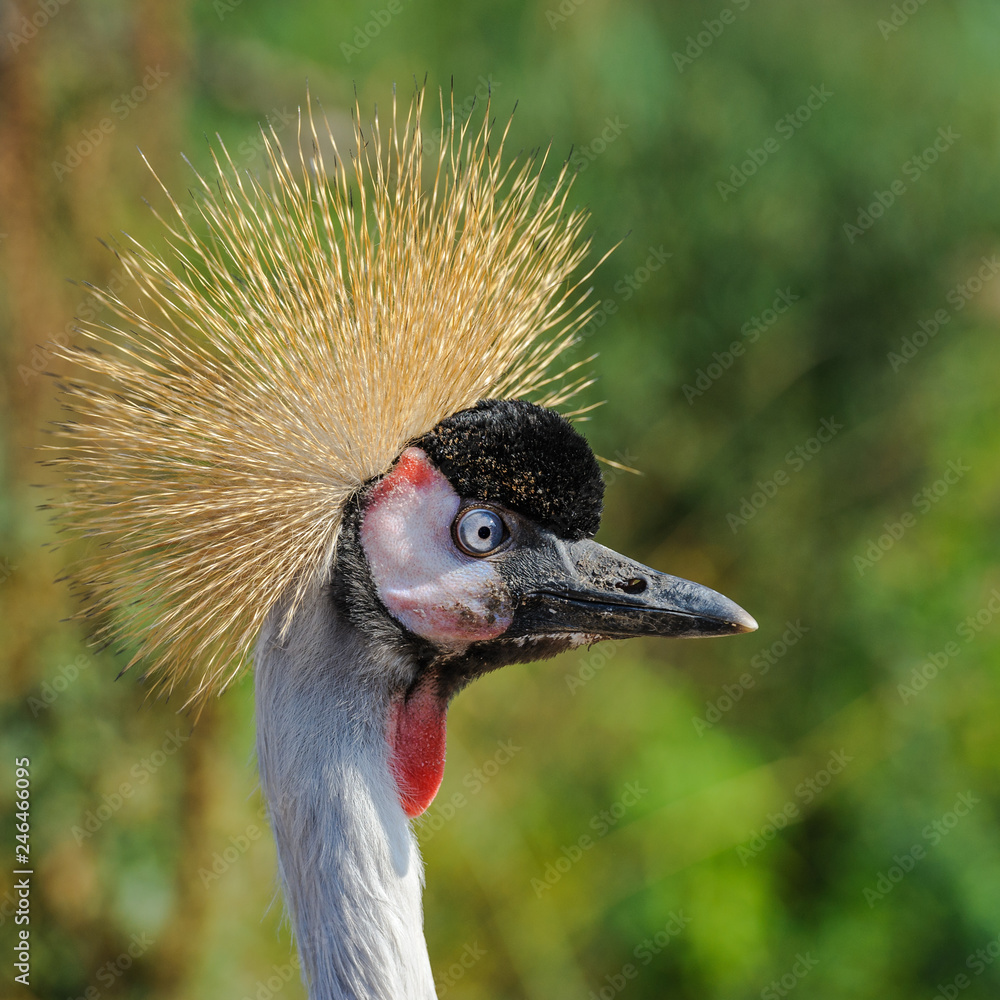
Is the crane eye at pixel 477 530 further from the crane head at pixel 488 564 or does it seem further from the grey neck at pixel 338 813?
the grey neck at pixel 338 813

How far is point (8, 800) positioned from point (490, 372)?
5.05 ft

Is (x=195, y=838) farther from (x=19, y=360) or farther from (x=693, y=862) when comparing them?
(x=693, y=862)

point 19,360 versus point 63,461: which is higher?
point 19,360

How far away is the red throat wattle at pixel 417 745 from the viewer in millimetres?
1093

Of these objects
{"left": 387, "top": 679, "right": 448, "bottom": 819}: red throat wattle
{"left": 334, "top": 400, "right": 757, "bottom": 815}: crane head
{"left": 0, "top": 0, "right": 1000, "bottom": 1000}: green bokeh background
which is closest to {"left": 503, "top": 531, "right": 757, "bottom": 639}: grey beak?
{"left": 334, "top": 400, "right": 757, "bottom": 815}: crane head

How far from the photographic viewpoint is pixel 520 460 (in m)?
1.07

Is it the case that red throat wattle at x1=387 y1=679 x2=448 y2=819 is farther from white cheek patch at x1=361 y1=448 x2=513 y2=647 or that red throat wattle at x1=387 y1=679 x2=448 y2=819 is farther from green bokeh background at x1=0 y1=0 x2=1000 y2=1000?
green bokeh background at x1=0 y1=0 x2=1000 y2=1000

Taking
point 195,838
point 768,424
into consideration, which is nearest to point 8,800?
point 195,838

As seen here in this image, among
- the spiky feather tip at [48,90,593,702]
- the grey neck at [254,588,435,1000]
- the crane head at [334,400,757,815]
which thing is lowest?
the grey neck at [254,588,435,1000]

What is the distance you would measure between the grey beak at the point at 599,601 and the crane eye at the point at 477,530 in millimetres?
32

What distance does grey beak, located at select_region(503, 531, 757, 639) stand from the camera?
1088 mm

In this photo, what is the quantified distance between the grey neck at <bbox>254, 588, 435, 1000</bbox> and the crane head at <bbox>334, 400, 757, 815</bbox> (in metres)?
0.04

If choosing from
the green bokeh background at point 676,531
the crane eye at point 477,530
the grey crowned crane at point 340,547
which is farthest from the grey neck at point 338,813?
the green bokeh background at point 676,531

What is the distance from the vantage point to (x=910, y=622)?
2928mm
